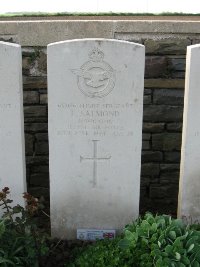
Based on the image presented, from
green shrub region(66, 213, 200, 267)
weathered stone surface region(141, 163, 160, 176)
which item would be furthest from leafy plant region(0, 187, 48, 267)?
weathered stone surface region(141, 163, 160, 176)

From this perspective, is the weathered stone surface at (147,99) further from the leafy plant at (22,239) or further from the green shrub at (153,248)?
the leafy plant at (22,239)

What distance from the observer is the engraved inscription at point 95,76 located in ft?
10.4

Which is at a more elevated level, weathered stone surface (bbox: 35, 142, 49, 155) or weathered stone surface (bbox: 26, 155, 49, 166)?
weathered stone surface (bbox: 35, 142, 49, 155)

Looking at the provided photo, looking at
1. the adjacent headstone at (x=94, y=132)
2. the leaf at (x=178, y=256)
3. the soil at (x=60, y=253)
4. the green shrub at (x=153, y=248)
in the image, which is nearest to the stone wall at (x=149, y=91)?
the adjacent headstone at (x=94, y=132)

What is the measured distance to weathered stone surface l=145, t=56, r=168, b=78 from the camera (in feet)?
13.4

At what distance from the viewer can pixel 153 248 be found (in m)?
2.70

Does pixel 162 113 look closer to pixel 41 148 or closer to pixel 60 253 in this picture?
pixel 41 148

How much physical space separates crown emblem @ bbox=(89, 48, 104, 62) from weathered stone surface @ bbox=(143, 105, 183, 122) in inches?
47.6

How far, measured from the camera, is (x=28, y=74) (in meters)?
4.16

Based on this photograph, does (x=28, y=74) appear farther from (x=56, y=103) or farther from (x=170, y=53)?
(x=170, y=53)

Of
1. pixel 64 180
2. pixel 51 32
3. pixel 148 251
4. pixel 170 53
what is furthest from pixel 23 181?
pixel 170 53

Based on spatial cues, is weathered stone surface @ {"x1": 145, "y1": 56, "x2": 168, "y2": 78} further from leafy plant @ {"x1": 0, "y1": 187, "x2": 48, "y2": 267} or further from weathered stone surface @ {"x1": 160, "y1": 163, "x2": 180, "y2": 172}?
leafy plant @ {"x1": 0, "y1": 187, "x2": 48, "y2": 267}

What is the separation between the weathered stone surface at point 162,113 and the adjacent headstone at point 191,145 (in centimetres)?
85

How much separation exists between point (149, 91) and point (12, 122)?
153 centimetres
